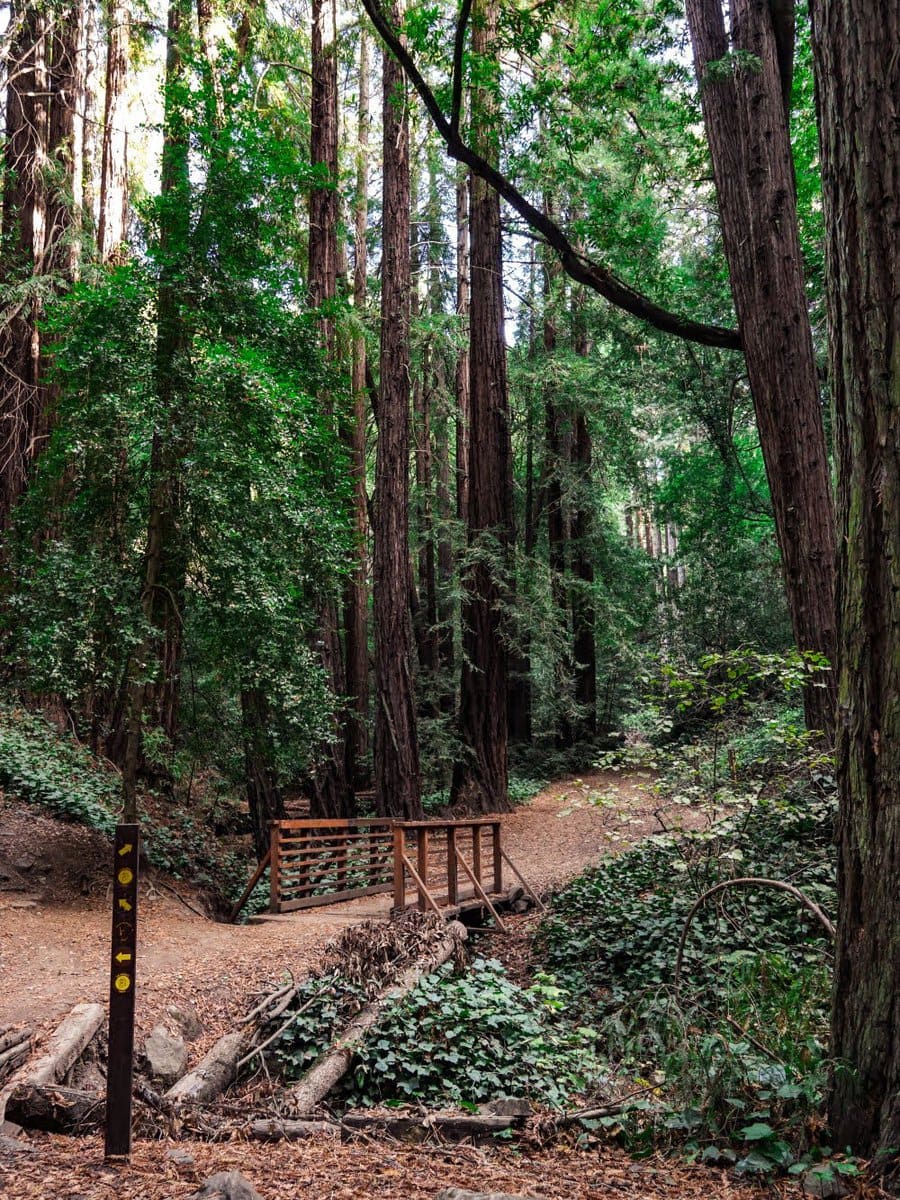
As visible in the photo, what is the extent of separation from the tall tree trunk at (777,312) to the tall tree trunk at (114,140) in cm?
1142

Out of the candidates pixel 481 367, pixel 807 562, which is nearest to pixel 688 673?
pixel 807 562

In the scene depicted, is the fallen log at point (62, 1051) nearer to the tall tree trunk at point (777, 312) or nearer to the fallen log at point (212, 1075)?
the fallen log at point (212, 1075)

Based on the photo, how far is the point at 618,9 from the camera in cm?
843

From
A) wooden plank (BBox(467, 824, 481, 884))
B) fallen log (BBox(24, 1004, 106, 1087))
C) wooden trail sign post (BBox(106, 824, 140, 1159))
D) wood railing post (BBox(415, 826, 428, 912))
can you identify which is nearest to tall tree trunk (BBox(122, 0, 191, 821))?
wood railing post (BBox(415, 826, 428, 912))

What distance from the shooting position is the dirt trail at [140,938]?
19.4ft

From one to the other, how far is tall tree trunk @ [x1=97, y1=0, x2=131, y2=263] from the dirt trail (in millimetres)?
10595

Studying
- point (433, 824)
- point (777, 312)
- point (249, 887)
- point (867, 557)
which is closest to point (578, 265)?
point (777, 312)

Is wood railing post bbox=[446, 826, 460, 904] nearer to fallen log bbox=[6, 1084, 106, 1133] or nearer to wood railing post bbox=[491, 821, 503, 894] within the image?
wood railing post bbox=[491, 821, 503, 894]

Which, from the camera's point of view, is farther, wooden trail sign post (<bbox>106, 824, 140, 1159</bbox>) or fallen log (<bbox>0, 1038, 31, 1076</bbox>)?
fallen log (<bbox>0, 1038, 31, 1076</bbox>)

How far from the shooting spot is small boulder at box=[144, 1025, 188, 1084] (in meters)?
4.76

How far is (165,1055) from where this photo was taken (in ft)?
16.1

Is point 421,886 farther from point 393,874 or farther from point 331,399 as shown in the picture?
point 331,399

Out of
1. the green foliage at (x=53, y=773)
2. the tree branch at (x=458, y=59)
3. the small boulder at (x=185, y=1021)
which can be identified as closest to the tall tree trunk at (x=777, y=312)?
the tree branch at (x=458, y=59)

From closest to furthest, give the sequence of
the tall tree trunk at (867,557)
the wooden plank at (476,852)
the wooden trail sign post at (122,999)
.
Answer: the tall tree trunk at (867,557) → the wooden trail sign post at (122,999) → the wooden plank at (476,852)
